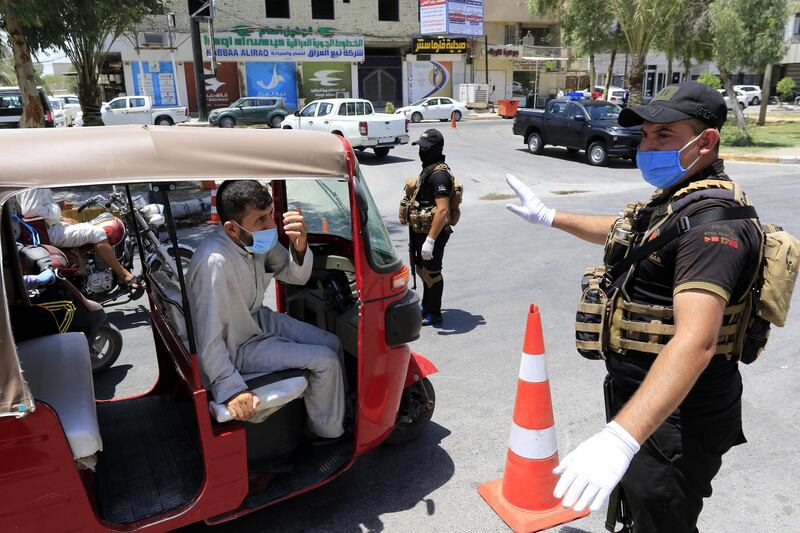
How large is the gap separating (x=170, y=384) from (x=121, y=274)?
270 cm

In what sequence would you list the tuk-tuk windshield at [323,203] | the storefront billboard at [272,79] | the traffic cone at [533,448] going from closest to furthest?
the traffic cone at [533,448]
the tuk-tuk windshield at [323,203]
the storefront billboard at [272,79]

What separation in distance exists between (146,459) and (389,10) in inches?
1731

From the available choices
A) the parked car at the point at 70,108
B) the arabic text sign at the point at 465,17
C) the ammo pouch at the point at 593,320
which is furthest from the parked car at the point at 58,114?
the ammo pouch at the point at 593,320

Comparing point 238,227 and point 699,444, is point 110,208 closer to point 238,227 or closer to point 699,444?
point 238,227

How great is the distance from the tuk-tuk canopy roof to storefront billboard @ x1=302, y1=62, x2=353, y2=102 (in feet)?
130

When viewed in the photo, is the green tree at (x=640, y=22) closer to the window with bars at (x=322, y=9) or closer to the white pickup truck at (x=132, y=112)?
the white pickup truck at (x=132, y=112)

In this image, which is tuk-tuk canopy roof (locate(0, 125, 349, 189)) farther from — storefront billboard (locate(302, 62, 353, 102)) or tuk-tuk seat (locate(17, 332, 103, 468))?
storefront billboard (locate(302, 62, 353, 102))

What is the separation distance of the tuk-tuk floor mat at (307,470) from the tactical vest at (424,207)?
102 inches

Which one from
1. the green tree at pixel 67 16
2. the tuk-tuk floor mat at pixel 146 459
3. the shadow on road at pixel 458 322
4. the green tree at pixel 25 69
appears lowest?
the shadow on road at pixel 458 322

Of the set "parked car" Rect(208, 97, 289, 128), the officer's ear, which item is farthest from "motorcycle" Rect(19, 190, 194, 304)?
"parked car" Rect(208, 97, 289, 128)

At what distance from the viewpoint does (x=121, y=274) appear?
6195mm

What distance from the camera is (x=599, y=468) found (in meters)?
1.84

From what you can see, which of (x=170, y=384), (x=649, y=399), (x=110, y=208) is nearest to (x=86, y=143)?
(x=170, y=384)

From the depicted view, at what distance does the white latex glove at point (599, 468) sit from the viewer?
182 centimetres
